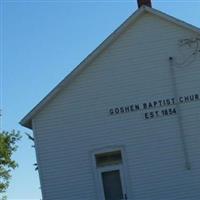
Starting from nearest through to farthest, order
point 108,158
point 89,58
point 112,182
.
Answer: point 112,182 < point 108,158 < point 89,58

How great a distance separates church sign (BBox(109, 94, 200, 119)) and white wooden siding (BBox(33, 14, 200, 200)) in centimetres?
18

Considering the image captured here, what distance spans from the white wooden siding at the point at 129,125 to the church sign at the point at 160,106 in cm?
18

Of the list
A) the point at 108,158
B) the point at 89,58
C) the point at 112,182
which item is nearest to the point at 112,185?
the point at 112,182

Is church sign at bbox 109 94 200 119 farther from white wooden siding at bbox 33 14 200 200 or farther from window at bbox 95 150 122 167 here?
window at bbox 95 150 122 167

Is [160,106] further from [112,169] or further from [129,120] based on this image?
[112,169]

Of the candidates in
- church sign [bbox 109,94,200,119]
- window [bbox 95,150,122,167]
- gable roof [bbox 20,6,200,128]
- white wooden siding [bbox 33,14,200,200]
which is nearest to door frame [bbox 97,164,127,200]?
window [bbox 95,150,122,167]

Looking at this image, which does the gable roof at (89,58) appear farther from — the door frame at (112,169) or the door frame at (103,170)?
the door frame at (112,169)

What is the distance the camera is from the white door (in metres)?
23.9

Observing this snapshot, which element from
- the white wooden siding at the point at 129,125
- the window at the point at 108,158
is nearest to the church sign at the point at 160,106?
the white wooden siding at the point at 129,125

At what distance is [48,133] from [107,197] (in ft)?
10.2

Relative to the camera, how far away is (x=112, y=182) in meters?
24.1

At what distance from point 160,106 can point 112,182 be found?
10.5 ft

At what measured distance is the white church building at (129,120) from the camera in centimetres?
2361

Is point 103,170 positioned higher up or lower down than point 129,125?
lower down
